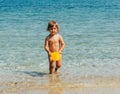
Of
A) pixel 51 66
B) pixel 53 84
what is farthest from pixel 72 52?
pixel 53 84

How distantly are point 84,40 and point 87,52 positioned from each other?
81.2 inches

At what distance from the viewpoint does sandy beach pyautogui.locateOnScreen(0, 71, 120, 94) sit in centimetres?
645

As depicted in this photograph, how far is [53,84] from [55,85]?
3.9 inches

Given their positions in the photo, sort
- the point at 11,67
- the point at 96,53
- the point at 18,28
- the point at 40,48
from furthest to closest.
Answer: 1. the point at 18,28
2. the point at 40,48
3. the point at 96,53
4. the point at 11,67

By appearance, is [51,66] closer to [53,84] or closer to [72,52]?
[53,84]

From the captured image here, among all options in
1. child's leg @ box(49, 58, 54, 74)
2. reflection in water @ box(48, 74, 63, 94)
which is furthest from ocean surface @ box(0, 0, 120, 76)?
reflection in water @ box(48, 74, 63, 94)

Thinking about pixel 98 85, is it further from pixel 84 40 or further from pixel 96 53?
pixel 84 40

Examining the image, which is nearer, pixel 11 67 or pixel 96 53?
pixel 11 67

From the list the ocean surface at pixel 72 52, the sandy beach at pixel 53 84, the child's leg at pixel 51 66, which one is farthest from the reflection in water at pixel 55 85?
the ocean surface at pixel 72 52

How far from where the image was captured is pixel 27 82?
7191 mm

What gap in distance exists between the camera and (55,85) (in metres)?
6.92

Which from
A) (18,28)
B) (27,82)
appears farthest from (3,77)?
(18,28)

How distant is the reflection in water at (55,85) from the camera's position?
21.2 ft

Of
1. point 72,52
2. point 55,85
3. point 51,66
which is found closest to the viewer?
point 55,85
